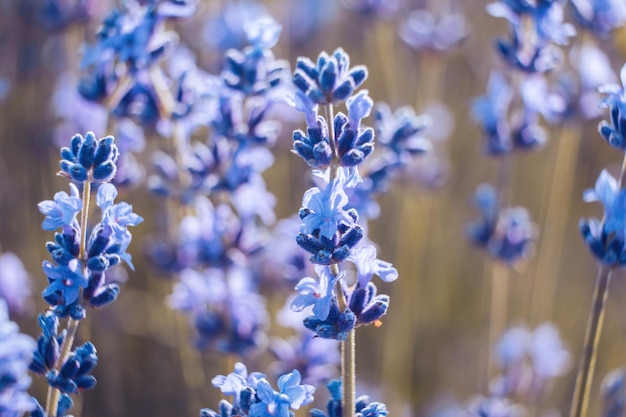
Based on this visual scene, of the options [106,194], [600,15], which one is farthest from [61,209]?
[600,15]

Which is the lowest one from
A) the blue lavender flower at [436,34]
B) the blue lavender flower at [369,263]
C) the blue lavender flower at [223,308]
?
the blue lavender flower at [369,263]

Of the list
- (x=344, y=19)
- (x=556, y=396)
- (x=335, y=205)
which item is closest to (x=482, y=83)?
(x=344, y=19)

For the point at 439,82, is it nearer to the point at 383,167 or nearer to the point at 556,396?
the point at 556,396

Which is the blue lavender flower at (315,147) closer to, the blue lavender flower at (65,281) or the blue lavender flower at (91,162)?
the blue lavender flower at (91,162)

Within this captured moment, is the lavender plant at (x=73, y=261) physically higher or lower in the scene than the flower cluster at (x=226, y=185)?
lower

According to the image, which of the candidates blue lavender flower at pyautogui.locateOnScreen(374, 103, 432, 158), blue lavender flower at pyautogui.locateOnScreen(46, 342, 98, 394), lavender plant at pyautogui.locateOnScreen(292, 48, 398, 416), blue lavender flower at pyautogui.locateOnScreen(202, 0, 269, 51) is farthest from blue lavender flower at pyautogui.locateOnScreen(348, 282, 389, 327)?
blue lavender flower at pyautogui.locateOnScreen(202, 0, 269, 51)

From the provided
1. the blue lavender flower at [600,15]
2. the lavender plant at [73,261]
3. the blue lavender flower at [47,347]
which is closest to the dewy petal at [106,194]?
the lavender plant at [73,261]

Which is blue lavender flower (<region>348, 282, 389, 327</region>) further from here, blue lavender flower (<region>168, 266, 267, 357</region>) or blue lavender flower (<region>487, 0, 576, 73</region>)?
blue lavender flower (<region>487, 0, 576, 73</region>)
